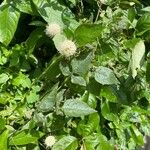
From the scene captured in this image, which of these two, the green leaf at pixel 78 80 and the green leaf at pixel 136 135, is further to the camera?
the green leaf at pixel 136 135

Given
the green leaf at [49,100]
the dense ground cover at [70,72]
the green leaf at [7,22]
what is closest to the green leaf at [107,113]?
the dense ground cover at [70,72]

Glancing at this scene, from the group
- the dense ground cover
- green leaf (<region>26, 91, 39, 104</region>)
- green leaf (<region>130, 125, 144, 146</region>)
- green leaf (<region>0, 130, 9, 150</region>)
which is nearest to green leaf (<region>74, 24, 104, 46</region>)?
the dense ground cover

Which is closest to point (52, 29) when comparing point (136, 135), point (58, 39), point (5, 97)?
point (58, 39)

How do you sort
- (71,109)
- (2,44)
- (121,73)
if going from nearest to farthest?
1. (71,109)
2. (2,44)
3. (121,73)

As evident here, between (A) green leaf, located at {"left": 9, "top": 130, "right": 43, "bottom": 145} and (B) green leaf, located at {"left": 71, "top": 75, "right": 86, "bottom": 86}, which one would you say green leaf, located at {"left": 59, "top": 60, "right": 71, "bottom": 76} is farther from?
(A) green leaf, located at {"left": 9, "top": 130, "right": 43, "bottom": 145}

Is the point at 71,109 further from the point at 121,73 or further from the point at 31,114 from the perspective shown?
the point at 121,73

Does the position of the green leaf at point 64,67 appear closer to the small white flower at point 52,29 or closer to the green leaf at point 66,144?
the small white flower at point 52,29

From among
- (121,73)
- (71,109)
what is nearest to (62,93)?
(71,109)
